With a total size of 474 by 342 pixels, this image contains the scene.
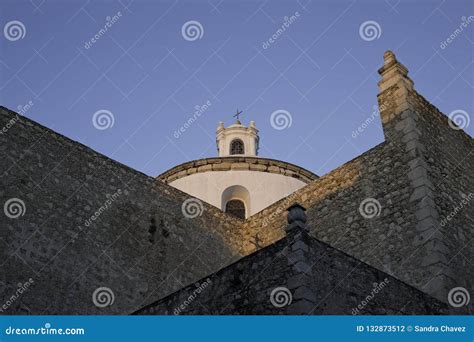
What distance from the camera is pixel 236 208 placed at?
65.3 ft

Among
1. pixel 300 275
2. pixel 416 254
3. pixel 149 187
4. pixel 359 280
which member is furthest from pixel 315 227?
pixel 300 275

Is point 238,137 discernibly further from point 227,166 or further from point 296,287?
point 296,287

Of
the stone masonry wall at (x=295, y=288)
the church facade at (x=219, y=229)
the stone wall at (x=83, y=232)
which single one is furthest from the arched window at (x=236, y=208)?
the stone masonry wall at (x=295, y=288)

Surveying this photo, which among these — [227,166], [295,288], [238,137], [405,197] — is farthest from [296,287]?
[238,137]

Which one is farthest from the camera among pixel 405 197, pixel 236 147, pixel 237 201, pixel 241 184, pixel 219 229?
pixel 236 147

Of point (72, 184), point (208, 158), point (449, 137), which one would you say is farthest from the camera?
point (208, 158)

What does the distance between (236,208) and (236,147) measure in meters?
4.28

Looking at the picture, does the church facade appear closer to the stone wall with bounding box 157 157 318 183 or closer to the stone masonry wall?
the stone masonry wall

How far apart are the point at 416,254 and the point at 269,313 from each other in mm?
4673

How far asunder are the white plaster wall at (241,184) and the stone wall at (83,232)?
4.79 metres

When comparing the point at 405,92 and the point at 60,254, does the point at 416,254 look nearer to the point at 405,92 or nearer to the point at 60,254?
the point at 405,92

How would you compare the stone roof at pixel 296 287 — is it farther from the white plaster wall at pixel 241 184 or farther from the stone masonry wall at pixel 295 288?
the white plaster wall at pixel 241 184

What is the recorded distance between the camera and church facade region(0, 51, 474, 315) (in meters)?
8.63

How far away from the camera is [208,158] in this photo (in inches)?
800
